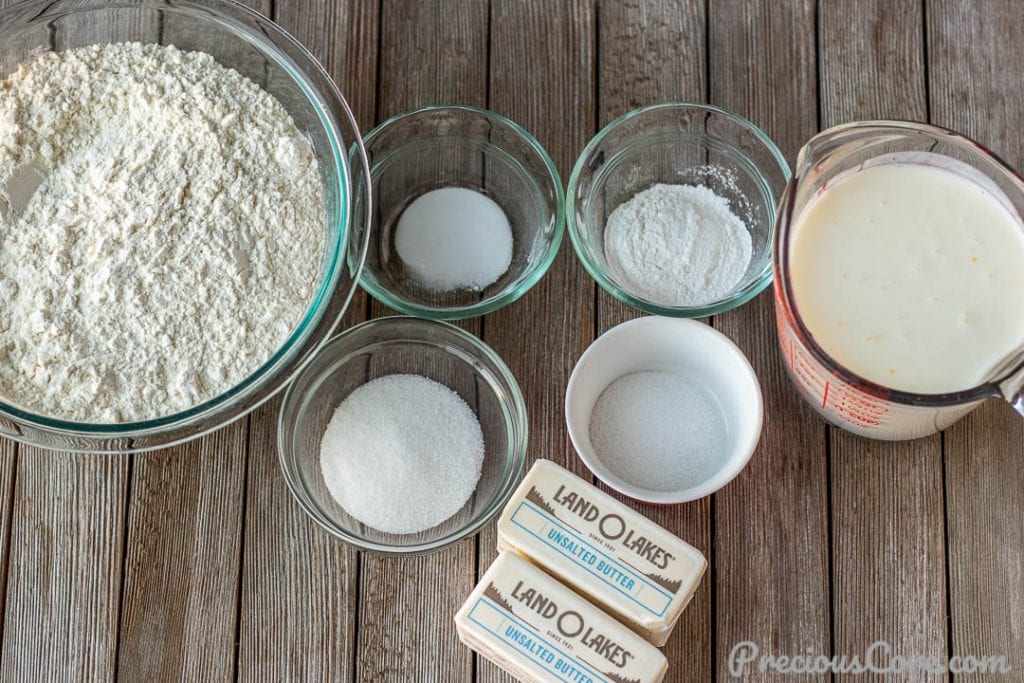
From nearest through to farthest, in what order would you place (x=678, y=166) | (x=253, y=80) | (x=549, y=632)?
(x=549, y=632), (x=253, y=80), (x=678, y=166)

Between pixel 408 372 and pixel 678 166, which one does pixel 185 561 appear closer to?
pixel 408 372

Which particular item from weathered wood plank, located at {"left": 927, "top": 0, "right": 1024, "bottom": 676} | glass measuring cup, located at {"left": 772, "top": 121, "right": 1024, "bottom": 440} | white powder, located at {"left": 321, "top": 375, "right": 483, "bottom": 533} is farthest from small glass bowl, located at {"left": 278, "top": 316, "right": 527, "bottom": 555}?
weathered wood plank, located at {"left": 927, "top": 0, "right": 1024, "bottom": 676}

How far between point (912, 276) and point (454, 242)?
1.68 feet

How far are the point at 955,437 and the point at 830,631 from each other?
10.9 inches

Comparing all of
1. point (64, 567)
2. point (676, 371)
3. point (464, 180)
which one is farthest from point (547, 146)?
point (64, 567)

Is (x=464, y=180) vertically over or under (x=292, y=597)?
over

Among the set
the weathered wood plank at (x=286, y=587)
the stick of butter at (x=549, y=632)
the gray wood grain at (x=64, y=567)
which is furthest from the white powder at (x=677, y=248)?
the gray wood grain at (x=64, y=567)

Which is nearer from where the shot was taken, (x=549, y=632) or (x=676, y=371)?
(x=549, y=632)

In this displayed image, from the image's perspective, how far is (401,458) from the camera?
1.07 m

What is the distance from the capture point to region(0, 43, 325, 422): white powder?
0.94m

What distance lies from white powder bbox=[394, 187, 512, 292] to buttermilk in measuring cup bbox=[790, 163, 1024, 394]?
353 mm

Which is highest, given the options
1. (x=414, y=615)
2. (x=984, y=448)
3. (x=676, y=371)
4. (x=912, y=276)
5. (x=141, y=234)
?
(x=141, y=234)

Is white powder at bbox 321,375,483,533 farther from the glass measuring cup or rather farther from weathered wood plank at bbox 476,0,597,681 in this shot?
the glass measuring cup

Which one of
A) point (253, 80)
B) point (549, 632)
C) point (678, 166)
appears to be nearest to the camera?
point (549, 632)
